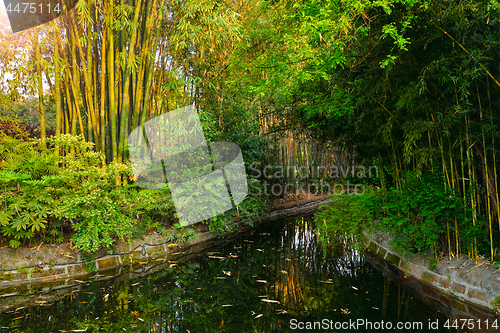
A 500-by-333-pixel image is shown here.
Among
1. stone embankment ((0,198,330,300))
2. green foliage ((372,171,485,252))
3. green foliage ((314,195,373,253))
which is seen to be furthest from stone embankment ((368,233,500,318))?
stone embankment ((0,198,330,300))

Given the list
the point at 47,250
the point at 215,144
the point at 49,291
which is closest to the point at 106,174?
the point at 47,250

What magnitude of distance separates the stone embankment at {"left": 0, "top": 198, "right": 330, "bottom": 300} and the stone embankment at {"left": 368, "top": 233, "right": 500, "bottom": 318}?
8.40ft

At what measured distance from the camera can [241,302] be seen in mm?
2725

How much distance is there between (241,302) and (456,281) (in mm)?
1862

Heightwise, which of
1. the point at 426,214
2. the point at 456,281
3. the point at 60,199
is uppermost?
the point at 60,199

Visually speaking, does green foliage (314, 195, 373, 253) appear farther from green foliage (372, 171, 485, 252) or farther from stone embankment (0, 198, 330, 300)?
stone embankment (0, 198, 330, 300)

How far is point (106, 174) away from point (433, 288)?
3423 mm

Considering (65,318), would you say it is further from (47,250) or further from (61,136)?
(61,136)

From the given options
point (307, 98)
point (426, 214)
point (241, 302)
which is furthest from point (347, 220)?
point (307, 98)

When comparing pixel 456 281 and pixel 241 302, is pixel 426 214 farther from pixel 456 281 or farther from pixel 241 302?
pixel 241 302

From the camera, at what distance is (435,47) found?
276cm

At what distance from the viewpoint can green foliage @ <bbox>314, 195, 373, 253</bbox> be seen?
3.67 metres

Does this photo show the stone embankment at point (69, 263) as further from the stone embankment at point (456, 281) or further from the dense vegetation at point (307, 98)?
the stone embankment at point (456, 281)

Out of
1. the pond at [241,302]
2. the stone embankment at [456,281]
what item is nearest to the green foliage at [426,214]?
the stone embankment at [456,281]
